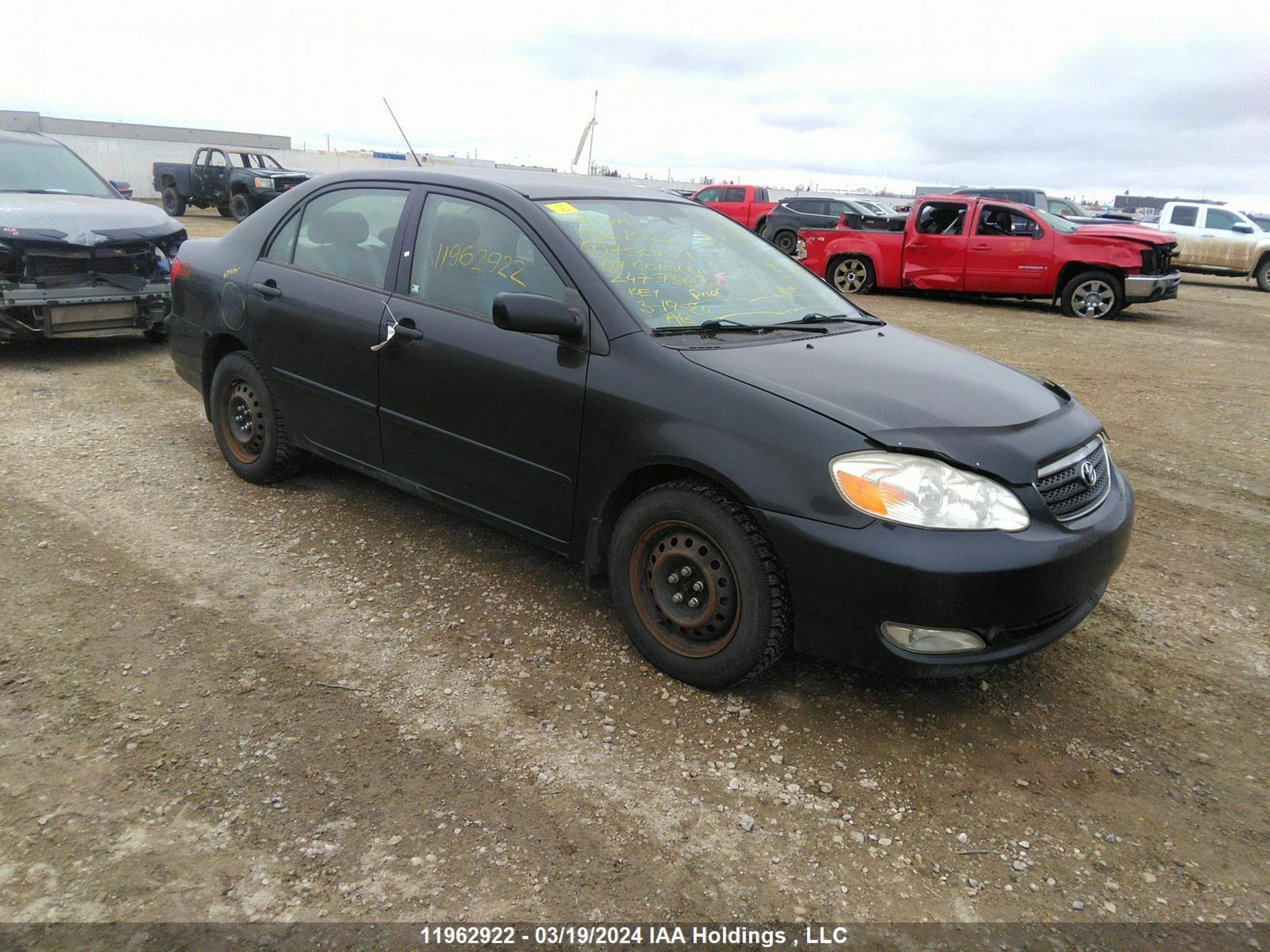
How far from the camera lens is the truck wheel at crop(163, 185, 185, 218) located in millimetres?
23406

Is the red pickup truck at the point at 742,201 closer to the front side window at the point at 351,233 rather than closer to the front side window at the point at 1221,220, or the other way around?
the front side window at the point at 1221,220

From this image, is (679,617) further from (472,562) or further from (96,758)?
(96,758)

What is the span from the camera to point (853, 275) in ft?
49.0

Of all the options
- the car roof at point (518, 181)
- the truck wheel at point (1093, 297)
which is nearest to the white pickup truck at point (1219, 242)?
the truck wheel at point (1093, 297)

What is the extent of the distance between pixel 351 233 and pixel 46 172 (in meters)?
5.66

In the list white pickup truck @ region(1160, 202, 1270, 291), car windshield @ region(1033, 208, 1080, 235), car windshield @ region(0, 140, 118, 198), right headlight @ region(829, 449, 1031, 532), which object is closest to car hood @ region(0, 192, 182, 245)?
car windshield @ region(0, 140, 118, 198)

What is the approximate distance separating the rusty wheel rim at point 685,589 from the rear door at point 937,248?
1240cm

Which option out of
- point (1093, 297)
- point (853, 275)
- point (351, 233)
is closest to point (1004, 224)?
point (1093, 297)

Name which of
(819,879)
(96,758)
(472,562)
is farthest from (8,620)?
(819,879)

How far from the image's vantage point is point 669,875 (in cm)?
227

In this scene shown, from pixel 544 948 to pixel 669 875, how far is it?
38cm

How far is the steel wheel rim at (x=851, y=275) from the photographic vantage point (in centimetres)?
1482

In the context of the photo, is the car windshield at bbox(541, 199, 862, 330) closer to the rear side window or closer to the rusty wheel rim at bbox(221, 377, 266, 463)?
the rusty wheel rim at bbox(221, 377, 266, 463)

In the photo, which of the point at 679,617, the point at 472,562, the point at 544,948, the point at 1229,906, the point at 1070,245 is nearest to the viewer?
the point at 544,948
